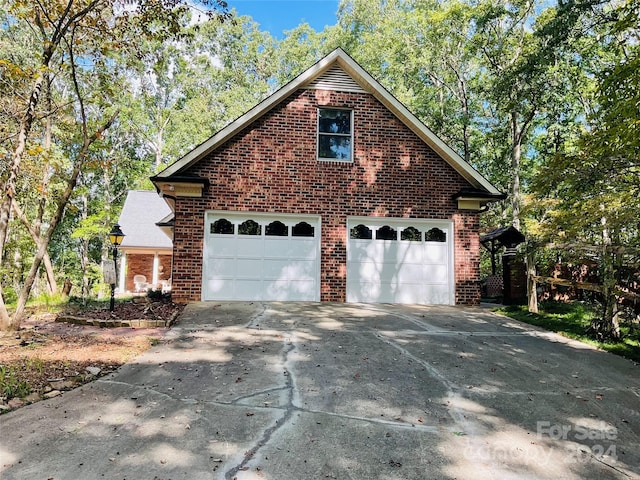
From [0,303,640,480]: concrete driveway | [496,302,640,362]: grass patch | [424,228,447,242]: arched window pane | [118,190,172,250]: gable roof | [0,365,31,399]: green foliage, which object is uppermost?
[118,190,172,250]: gable roof

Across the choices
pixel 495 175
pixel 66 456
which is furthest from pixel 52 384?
pixel 495 175

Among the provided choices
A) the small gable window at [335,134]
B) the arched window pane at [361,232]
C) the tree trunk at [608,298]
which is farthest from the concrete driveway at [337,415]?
the small gable window at [335,134]

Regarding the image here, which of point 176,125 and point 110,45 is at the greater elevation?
point 176,125

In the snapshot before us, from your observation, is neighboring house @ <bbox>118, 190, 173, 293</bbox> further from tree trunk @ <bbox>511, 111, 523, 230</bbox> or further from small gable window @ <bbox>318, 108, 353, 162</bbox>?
tree trunk @ <bbox>511, 111, 523, 230</bbox>

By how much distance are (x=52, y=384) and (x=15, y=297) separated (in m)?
14.6

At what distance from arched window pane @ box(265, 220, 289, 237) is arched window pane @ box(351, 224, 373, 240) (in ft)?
6.09

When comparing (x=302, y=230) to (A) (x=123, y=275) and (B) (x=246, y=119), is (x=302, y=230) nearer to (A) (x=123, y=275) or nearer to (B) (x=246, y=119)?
(B) (x=246, y=119)

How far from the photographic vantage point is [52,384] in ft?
14.7

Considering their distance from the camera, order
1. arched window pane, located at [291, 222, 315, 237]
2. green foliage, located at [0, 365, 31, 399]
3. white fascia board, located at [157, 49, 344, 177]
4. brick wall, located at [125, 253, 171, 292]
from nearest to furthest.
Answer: green foliage, located at [0, 365, 31, 399] → white fascia board, located at [157, 49, 344, 177] → arched window pane, located at [291, 222, 315, 237] → brick wall, located at [125, 253, 171, 292]

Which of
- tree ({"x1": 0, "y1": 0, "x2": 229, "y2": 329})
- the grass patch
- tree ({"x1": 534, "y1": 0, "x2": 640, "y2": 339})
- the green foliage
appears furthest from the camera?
tree ({"x1": 0, "y1": 0, "x2": 229, "y2": 329})

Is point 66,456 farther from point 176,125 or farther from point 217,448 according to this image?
point 176,125

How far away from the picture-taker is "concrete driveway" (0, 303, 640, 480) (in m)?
3.03

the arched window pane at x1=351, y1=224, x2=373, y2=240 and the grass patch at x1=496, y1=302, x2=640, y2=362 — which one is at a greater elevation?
the arched window pane at x1=351, y1=224, x2=373, y2=240

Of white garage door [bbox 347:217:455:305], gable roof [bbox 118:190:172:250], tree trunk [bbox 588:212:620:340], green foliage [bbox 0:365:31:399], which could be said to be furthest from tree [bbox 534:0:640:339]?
gable roof [bbox 118:190:172:250]
